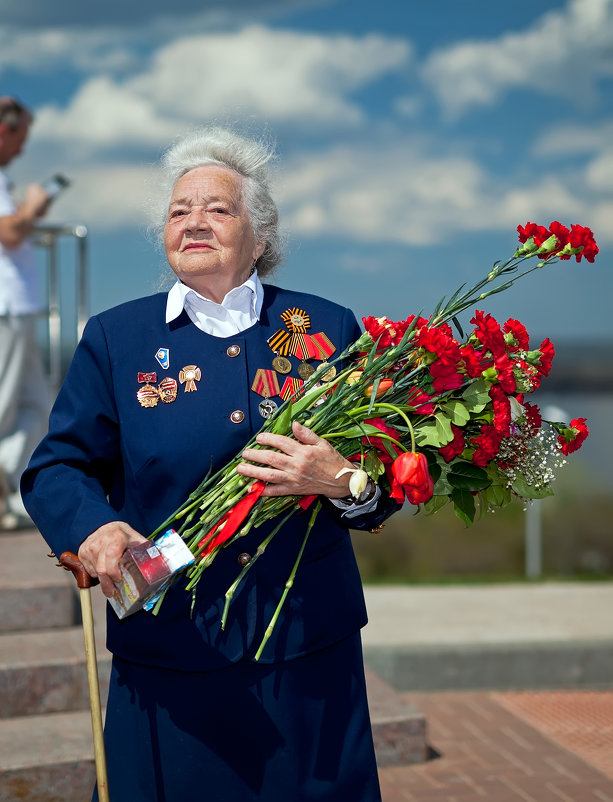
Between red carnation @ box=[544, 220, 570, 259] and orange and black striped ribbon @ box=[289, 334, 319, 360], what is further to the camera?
orange and black striped ribbon @ box=[289, 334, 319, 360]

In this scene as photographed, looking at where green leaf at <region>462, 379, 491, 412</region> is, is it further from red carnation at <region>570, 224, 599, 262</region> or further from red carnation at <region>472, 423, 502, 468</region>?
red carnation at <region>570, 224, 599, 262</region>

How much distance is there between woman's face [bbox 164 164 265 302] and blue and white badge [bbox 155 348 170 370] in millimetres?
175

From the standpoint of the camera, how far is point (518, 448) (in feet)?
7.78

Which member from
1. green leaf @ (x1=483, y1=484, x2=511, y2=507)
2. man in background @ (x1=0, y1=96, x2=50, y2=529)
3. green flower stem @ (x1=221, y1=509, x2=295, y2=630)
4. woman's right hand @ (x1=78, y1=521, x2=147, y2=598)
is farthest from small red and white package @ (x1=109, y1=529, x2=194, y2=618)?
man in background @ (x1=0, y1=96, x2=50, y2=529)

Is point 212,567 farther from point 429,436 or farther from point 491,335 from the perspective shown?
point 491,335

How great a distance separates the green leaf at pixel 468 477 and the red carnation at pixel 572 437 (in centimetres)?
20

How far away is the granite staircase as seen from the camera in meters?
3.94

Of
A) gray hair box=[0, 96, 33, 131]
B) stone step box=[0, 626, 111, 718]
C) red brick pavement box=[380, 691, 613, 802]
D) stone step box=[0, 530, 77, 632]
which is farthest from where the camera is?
gray hair box=[0, 96, 33, 131]

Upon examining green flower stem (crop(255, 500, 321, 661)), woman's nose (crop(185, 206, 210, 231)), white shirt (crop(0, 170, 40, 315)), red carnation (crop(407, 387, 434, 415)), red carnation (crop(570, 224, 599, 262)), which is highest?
white shirt (crop(0, 170, 40, 315))

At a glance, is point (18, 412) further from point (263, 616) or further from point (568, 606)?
point (263, 616)

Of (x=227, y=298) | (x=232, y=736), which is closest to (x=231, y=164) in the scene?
(x=227, y=298)

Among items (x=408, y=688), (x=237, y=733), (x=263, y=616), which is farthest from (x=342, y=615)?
(x=408, y=688)

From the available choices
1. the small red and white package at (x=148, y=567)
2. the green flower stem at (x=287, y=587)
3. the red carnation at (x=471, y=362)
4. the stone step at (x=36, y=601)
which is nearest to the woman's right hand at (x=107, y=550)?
the small red and white package at (x=148, y=567)

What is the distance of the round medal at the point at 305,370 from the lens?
2.47 meters
